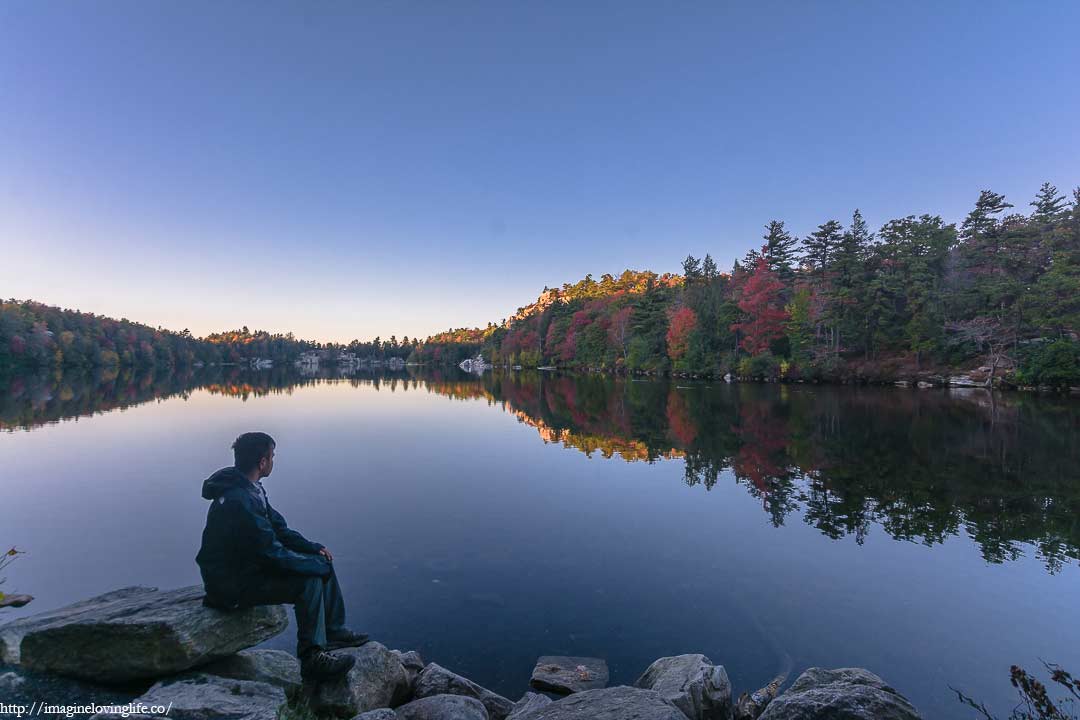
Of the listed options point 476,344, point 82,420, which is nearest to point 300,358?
point 476,344

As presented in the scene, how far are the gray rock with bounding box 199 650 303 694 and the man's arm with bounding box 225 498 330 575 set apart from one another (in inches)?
36.7

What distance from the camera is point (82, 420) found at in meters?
21.7

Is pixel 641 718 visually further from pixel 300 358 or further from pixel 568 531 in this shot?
pixel 300 358

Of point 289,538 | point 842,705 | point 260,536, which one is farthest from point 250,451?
point 842,705

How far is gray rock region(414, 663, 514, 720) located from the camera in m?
4.27

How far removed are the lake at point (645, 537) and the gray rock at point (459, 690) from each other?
44cm

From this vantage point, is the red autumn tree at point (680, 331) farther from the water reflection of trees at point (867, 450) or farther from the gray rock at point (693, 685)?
the gray rock at point (693, 685)

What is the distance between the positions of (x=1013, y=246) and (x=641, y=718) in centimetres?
4877

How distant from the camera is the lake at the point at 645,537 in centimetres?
546

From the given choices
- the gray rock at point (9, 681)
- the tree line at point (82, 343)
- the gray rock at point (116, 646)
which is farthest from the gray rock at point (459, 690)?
the tree line at point (82, 343)

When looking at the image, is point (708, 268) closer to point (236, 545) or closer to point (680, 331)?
point (680, 331)

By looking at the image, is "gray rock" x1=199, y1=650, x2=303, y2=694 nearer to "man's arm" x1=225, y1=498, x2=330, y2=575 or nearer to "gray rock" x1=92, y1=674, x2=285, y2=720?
"gray rock" x1=92, y1=674, x2=285, y2=720

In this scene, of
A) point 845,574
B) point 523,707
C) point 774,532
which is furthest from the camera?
point 774,532

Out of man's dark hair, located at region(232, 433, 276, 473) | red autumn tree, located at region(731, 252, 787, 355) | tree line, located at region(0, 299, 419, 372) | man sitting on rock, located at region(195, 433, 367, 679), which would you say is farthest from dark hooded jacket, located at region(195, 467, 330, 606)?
tree line, located at region(0, 299, 419, 372)
